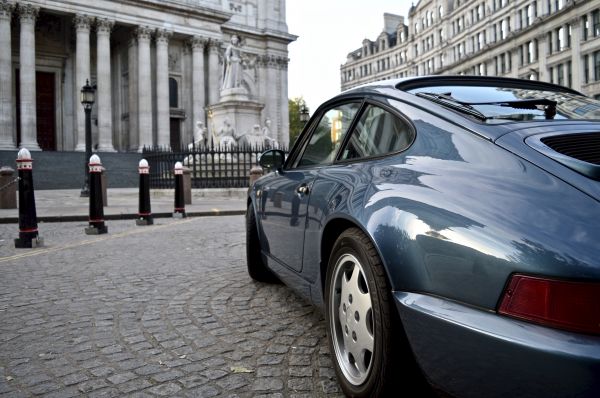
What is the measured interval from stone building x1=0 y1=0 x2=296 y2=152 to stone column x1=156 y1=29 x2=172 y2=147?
8 centimetres

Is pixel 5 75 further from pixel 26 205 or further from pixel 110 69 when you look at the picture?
pixel 26 205

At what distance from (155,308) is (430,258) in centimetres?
290

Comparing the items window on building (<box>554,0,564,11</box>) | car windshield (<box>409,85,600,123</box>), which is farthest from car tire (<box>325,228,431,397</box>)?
window on building (<box>554,0,564,11</box>)

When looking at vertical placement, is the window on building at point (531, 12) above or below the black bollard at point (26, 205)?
above

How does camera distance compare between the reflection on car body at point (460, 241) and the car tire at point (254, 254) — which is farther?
the car tire at point (254, 254)

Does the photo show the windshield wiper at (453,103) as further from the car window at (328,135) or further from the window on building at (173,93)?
the window on building at (173,93)

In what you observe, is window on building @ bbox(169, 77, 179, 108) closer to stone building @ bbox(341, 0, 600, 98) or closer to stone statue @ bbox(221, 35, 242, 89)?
stone statue @ bbox(221, 35, 242, 89)

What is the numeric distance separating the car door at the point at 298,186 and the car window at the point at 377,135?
0.16 metres

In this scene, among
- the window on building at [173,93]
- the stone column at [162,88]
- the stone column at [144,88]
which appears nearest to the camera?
the stone column at [144,88]

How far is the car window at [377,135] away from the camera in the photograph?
247 cm

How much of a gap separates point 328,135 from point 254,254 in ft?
5.91

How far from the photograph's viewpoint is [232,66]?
2488 cm

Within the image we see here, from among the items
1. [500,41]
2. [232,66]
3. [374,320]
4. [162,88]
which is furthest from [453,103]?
[500,41]

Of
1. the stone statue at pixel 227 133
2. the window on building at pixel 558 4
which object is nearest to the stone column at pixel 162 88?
the stone statue at pixel 227 133
